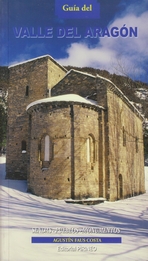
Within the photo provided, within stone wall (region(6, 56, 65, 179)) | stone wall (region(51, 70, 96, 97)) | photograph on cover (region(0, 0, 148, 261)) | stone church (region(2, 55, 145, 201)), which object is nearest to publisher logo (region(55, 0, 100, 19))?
photograph on cover (region(0, 0, 148, 261))

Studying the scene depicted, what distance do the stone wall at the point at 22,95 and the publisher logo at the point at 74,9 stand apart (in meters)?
8.08

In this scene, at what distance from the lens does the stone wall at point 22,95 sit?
13664 millimetres

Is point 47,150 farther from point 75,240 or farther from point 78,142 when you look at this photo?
point 75,240

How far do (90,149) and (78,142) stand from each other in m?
0.83

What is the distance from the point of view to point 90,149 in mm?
10570

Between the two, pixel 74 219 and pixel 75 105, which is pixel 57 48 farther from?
pixel 74 219

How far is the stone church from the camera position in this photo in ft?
32.6

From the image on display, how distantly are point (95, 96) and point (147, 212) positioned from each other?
5.87 m

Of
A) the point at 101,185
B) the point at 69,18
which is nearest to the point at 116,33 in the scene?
the point at 69,18

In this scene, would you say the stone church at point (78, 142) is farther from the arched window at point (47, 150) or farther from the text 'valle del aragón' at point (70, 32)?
the text 'valle del aragón' at point (70, 32)

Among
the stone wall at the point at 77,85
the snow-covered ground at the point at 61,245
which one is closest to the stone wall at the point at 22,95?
the stone wall at the point at 77,85

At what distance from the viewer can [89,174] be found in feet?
33.3

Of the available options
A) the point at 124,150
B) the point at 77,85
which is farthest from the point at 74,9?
the point at 124,150

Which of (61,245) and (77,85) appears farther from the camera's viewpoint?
(77,85)
